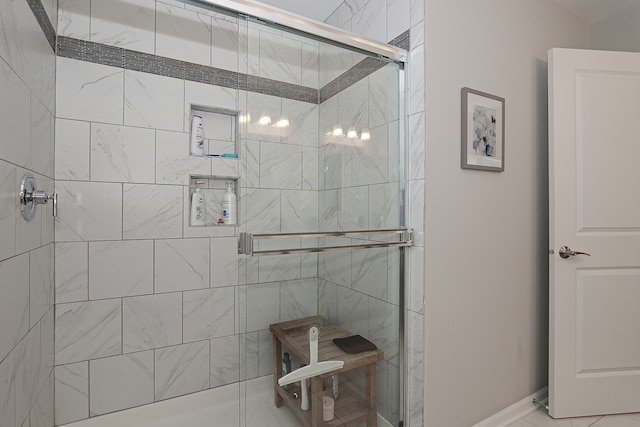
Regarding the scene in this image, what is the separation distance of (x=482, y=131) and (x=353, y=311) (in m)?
1.08

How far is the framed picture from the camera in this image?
150 cm

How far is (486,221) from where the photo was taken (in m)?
1.61

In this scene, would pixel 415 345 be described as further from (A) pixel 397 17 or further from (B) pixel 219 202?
(A) pixel 397 17

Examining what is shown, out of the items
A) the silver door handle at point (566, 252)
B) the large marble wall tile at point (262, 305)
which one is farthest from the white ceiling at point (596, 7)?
the large marble wall tile at point (262, 305)

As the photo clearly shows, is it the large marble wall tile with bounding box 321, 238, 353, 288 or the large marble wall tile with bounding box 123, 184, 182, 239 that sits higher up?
the large marble wall tile with bounding box 123, 184, 182, 239

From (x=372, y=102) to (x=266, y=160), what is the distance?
61cm

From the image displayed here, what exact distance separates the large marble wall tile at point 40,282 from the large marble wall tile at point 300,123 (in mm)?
1070

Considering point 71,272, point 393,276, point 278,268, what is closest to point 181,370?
point 71,272

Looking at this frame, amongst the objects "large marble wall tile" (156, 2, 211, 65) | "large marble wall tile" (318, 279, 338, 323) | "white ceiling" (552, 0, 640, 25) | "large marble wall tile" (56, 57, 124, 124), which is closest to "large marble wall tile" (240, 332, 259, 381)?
"large marble wall tile" (318, 279, 338, 323)

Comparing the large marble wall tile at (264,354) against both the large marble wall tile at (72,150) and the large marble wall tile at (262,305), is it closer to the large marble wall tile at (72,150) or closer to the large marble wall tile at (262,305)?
the large marble wall tile at (262,305)

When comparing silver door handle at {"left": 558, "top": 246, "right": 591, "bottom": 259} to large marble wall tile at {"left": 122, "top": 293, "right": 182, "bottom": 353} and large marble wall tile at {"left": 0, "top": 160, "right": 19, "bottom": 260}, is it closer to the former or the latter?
large marble wall tile at {"left": 122, "top": 293, "right": 182, "bottom": 353}

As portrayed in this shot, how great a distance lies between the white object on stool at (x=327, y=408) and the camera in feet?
4.11

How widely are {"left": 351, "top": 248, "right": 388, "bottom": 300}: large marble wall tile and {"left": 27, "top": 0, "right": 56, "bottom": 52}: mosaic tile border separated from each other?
157 centimetres

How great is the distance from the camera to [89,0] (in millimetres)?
1602
